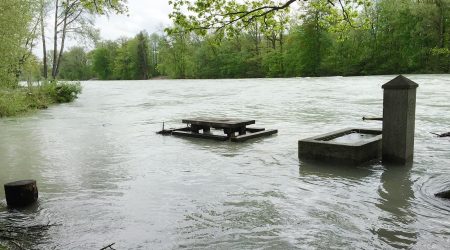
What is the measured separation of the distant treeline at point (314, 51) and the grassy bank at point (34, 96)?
8.69 m

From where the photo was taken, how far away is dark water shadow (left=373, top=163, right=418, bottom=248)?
4.85 meters

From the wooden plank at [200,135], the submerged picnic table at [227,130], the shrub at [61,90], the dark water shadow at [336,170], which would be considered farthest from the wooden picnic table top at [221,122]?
the shrub at [61,90]

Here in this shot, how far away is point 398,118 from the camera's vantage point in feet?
26.3

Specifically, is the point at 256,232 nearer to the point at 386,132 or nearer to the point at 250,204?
the point at 250,204

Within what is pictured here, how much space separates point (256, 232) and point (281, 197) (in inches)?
57.6

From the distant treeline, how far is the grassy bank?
869cm

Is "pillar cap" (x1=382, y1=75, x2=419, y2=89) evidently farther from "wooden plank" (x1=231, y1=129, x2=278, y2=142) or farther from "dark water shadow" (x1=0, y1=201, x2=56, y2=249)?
"dark water shadow" (x1=0, y1=201, x2=56, y2=249)

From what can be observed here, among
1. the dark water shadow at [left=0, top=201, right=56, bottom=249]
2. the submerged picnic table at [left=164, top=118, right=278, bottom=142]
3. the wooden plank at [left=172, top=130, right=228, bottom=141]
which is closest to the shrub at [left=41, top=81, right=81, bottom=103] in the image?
the wooden plank at [left=172, top=130, right=228, bottom=141]

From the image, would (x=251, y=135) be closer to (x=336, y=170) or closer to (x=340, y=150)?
(x=340, y=150)

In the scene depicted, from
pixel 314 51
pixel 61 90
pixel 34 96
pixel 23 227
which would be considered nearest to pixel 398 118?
pixel 23 227

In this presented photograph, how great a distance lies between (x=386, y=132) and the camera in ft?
27.0

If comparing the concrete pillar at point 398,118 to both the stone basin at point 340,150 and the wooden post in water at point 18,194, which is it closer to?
the stone basin at point 340,150

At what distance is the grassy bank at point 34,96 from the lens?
66.1 ft

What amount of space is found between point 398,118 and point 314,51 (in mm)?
69313
